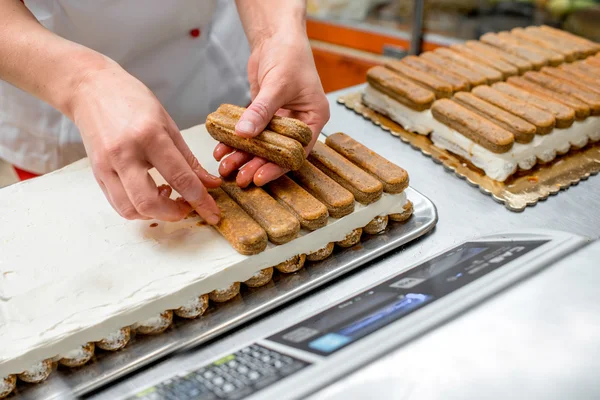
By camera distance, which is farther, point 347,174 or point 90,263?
point 347,174

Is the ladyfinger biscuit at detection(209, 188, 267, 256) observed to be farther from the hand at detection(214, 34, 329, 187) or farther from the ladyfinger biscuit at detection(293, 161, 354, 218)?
the ladyfinger biscuit at detection(293, 161, 354, 218)

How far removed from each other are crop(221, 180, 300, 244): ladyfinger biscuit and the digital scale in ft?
0.86

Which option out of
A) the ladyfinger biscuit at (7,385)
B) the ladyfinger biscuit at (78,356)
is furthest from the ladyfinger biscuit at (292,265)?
the ladyfinger biscuit at (7,385)

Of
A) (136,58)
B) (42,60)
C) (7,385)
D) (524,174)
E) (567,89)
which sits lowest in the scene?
(7,385)

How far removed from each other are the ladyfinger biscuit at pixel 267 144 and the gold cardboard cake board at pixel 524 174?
28.1 inches

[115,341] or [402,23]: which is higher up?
[402,23]

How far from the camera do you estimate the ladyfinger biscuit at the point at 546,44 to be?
2.61 meters

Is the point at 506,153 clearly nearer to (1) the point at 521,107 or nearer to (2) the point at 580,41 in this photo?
(1) the point at 521,107

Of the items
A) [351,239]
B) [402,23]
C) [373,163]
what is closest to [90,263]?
[351,239]

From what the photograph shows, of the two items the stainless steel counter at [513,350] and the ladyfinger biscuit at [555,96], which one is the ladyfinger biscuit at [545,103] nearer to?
the ladyfinger biscuit at [555,96]

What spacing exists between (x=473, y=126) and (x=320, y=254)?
2.71ft

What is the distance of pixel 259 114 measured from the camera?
1592mm

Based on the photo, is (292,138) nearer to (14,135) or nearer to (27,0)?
(27,0)

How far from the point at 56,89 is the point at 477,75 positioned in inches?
64.6
